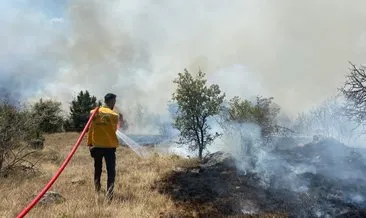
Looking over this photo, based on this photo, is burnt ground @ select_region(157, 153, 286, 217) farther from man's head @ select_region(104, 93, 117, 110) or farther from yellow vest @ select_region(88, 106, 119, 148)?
man's head @ select_region(104, 93, 117, 110)

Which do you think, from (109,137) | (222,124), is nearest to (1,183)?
(109,137)

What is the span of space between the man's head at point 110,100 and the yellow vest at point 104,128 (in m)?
0.15

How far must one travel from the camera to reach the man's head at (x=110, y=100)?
359 inches

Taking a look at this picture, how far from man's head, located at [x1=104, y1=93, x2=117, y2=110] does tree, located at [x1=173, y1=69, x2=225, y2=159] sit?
8.73 m

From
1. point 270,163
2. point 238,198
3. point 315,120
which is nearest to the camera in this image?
point 238,198

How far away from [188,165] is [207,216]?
18.5ft

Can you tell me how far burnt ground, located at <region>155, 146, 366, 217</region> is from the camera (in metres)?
9.04

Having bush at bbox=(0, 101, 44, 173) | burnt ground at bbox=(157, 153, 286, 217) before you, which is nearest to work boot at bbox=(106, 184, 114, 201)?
burnt ground at bbox=(157, 153, 286, 217)

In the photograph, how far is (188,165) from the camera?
1434cm

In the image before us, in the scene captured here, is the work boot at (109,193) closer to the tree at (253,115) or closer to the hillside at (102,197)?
the hillside at (102,197)

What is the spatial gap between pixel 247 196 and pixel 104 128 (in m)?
3.68

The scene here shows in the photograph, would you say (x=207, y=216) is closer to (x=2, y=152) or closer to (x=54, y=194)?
(x=54, y=194)

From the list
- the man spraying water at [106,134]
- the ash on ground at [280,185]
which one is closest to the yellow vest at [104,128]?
the man spraying water at [106,134]

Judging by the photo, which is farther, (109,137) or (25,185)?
(25,185)
